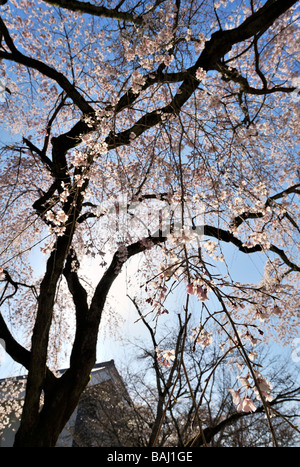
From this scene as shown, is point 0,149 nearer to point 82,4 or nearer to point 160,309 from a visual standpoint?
point 82,4

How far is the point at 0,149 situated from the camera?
14.7 ft

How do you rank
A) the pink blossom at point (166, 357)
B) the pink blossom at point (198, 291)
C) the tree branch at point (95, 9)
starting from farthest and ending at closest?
the tree branch at point (95, 9) → the pink blossom at point (166, 357) → the pink blossom at point (198, 291)
